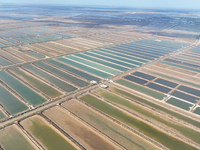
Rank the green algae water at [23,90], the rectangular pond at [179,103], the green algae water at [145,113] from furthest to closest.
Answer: the rectangular pond at [179,103] < the green algae water at [23,90] < the green algae water at [145,113]

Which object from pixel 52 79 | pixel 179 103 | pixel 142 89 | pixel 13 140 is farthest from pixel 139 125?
pixel 52 79

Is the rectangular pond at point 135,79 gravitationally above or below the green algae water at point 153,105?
above

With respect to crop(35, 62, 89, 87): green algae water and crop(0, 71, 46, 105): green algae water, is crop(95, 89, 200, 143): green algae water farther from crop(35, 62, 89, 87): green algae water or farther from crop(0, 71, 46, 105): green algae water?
crop(0, 71, 46, 105): green algae water

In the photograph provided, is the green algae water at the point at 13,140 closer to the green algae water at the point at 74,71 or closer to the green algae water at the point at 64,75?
the green algae water at the point at 64,75

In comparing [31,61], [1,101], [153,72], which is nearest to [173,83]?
[153,72]

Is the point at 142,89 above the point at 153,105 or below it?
above

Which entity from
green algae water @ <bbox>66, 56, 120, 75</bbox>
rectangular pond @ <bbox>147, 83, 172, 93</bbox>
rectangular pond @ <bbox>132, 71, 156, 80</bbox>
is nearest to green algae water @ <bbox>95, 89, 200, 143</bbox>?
rectangular pond @ <bbox>147, 83, 172, 93</bbox>

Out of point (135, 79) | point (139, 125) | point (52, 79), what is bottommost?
point (139, 125)

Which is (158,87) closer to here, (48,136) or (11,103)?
(48,136)

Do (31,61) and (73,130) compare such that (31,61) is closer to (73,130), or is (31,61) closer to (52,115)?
(52,115)

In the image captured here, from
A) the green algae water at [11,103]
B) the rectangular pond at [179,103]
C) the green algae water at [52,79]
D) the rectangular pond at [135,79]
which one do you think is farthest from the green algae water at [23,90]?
the rectangular pond at [179,103]
